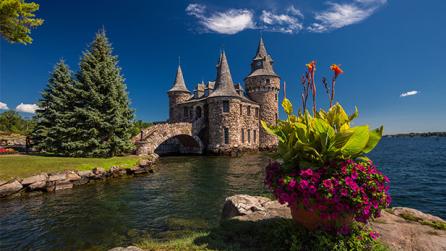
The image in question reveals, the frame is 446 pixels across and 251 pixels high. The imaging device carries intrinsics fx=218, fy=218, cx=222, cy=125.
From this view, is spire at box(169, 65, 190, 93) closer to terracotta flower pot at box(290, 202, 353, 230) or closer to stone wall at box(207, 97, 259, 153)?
stone wall at box(207, 97, 259, 153)

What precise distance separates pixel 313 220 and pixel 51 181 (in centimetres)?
1152

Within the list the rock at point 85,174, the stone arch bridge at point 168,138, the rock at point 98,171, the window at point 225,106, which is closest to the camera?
the rock at point 85,174

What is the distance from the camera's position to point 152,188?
10898 mm

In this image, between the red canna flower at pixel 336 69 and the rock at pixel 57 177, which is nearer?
the red canna flower at pixel 336 69

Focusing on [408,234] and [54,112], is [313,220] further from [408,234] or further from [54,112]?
[54,112]

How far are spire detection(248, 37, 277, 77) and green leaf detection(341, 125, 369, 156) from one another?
106 feet

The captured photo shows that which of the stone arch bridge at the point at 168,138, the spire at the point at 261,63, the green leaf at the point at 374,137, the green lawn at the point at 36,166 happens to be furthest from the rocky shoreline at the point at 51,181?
the spire at the point at 261,63

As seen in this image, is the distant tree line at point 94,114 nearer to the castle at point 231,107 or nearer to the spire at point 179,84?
the castle at point 231,107

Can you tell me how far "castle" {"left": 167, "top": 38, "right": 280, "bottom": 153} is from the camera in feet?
95.3

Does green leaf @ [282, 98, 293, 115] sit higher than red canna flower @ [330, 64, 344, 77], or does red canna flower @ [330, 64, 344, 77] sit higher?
red canna flower @ [330, 64, 344, 77]

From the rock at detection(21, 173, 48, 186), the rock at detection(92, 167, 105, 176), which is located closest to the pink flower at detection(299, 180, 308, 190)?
the rock at detection(21, 173, 48, 186)

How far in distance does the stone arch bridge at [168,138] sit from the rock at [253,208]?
16.1 metres

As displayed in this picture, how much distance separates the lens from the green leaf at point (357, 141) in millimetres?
2938

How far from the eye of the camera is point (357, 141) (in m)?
3.01
